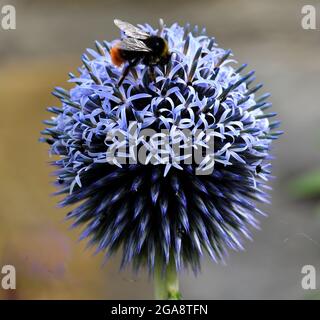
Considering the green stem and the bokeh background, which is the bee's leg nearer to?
the green stem

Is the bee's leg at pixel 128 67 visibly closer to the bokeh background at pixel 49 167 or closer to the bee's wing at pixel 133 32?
the bee's wing at pixel 133 32

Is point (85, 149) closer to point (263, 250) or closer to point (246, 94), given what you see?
→ point (246, 94)

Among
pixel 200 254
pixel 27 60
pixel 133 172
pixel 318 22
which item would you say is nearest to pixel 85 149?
pixel 133 172

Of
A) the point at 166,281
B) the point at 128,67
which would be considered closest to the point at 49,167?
the point at 166,281

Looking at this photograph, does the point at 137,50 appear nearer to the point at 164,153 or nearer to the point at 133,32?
the point at 133,32

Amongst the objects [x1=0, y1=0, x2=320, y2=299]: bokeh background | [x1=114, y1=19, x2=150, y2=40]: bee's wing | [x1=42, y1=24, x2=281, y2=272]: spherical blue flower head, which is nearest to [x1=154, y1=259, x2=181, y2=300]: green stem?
[x1=42, y1=24, x2=281, y2=272]: spherical blue flower head

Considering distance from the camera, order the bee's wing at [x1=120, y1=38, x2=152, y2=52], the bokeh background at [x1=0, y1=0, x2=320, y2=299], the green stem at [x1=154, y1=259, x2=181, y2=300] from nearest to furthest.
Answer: the bee's wing at [x1=120, y1=38, x2=152, y2=52] < the green stem at [x1=154, y1=259, x2=181, y2=300] < the bokeh background at [x1=0, y1=0, x2=320, y2=299]
